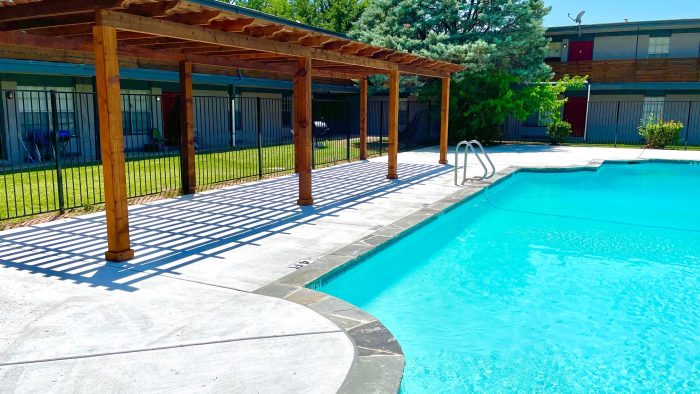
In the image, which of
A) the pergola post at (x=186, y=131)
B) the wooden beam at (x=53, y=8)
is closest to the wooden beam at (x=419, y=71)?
the pergola post at (x=186, y=131)

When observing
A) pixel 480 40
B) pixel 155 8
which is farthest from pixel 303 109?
pixel 480 40

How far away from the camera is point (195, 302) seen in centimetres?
460

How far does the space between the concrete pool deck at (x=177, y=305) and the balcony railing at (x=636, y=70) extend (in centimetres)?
1991

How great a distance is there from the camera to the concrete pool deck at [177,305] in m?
3.38

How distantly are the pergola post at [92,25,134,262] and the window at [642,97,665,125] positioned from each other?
86.9ft

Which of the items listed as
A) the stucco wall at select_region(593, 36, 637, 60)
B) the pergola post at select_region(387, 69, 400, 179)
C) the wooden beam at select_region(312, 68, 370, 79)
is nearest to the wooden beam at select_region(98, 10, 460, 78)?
the pergola post at select_region(387, 69, 400, 179)

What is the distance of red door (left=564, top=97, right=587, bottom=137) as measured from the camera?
27438 mm

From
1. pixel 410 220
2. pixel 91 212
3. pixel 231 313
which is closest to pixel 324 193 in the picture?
pixel 410 220

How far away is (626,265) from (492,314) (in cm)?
282

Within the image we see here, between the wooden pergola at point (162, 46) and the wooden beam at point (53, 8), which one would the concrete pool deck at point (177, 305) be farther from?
the wooden beam at point (53, 8)

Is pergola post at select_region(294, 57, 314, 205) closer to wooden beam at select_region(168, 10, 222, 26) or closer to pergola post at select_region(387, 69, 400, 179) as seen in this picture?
wooden beam at select_region(168, 10, 222, 26)

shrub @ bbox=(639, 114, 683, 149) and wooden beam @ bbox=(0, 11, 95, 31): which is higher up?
wooden beam @ bbox=(0, 11, 95, 31)

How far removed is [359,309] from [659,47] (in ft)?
93.3

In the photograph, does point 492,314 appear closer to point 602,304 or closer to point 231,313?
point 602,304
